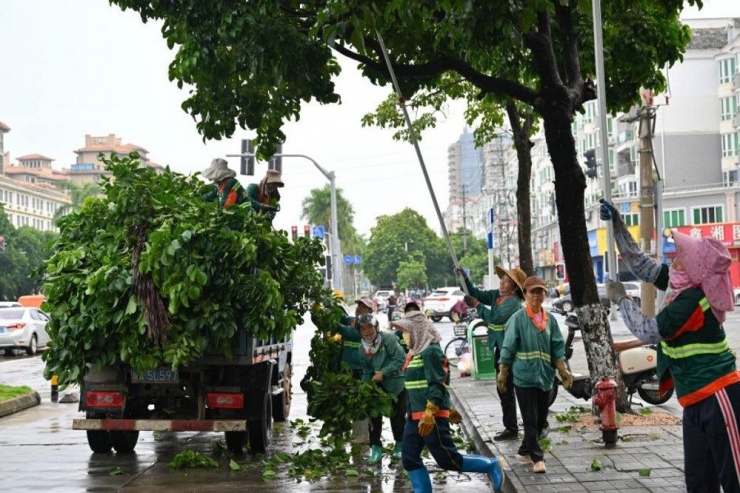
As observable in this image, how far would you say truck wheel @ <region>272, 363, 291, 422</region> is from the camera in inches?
547

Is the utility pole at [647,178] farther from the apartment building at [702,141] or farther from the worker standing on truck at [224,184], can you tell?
the apartment building at [702,141]

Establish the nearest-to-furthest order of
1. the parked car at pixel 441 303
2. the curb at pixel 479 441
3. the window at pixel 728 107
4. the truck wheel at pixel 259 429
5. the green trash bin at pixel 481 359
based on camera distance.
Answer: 1. the curb at pixel 479 441
2. the truck wheel at pixel 259 429
3. the green trash bin at pixel 481 359
4. the parked car at pixel 441 303
5. the window at pixel 728 107

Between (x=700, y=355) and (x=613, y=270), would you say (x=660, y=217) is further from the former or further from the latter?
(x=700, y=355)

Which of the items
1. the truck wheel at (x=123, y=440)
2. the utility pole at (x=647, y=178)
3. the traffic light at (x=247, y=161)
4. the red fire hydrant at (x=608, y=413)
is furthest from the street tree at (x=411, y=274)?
the red fire hydrant at (x=608, y=413)

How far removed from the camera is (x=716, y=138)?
2751 inches

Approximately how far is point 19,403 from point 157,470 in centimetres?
751

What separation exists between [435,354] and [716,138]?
217 feet

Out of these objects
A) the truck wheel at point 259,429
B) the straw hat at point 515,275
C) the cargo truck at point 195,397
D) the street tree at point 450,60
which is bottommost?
the truck wheel at point 259,429

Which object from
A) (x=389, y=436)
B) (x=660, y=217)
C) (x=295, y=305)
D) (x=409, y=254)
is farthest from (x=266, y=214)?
(x=409, y=254)

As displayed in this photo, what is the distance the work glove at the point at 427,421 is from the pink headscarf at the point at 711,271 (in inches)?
101

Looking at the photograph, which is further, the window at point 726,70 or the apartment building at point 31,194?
the apartment building at point 31,194

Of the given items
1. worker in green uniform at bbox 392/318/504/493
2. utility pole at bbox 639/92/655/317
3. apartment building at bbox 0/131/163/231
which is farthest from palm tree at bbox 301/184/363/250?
worker in green uniform at bbox 392/318/504/493

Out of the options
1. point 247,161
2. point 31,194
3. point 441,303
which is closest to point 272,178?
point 247,161

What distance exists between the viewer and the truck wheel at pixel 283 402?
13883 mm
